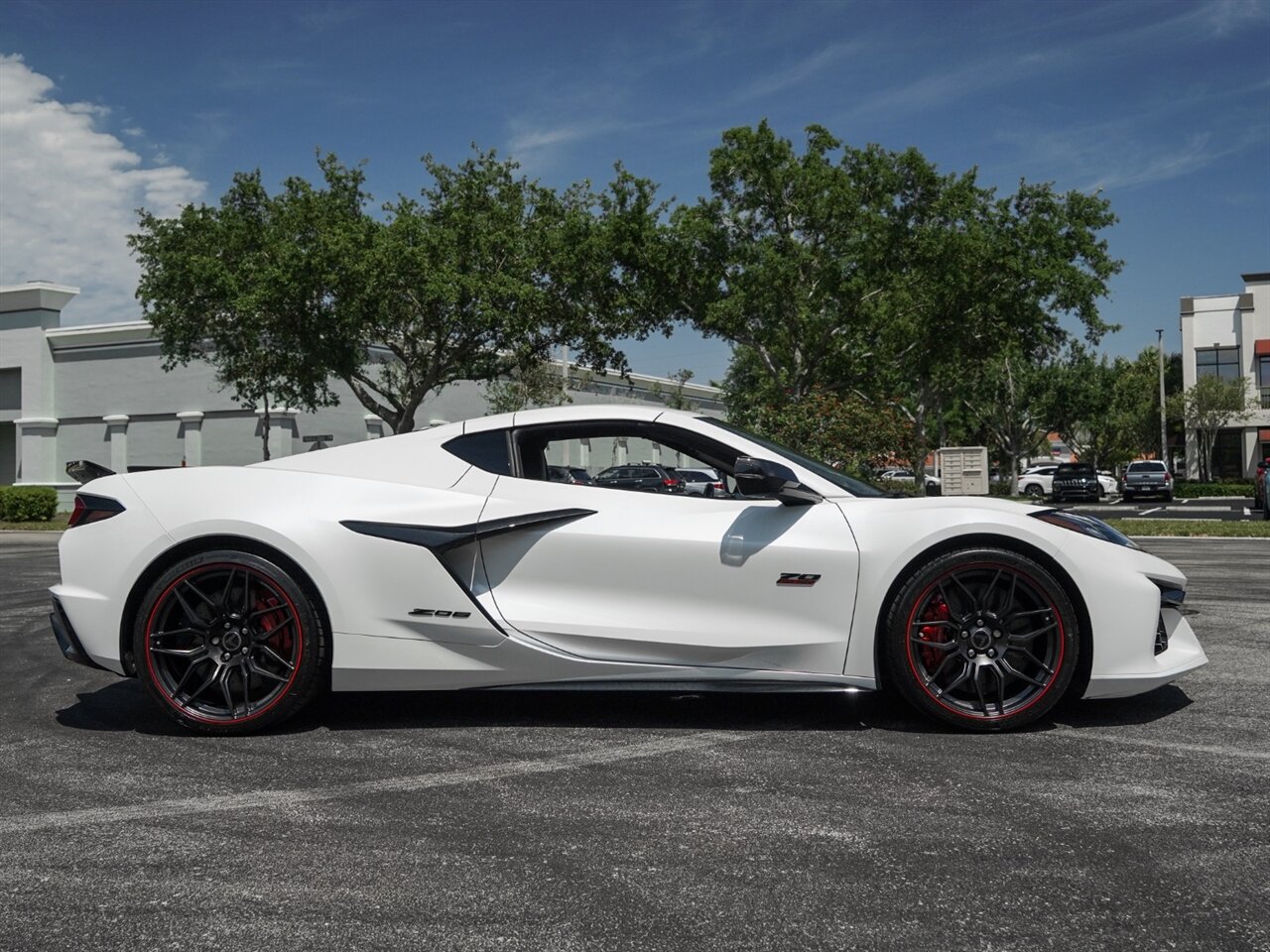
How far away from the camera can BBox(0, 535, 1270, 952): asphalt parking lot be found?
2.81 meters

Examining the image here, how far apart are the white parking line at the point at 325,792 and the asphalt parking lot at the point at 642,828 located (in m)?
0.01

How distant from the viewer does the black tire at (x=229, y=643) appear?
4848mm

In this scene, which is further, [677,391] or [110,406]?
[677,391]

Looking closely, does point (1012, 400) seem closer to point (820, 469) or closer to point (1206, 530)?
point (1206, 530)

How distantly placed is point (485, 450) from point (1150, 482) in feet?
141

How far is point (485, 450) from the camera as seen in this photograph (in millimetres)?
5141

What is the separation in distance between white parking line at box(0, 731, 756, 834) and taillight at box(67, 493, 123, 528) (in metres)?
1.59

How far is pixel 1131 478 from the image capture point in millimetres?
44031

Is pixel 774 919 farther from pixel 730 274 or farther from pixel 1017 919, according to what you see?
pixel 730 274

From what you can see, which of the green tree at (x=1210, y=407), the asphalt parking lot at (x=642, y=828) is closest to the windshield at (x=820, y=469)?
the asphalt parking lot at (x=642, y=828)

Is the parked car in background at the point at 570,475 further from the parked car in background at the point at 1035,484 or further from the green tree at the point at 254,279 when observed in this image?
the parked car in background at the point at 1035,484

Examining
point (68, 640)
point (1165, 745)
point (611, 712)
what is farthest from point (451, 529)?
point (1165, 745)

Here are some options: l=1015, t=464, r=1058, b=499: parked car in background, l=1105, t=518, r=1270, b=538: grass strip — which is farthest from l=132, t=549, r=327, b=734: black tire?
l=1015, t=464, r=1058, b=499: parked car in background

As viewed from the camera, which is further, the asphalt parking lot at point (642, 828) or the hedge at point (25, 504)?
the hedge at point (25, 504)
